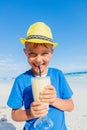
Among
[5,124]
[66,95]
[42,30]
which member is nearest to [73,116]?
[5,124]

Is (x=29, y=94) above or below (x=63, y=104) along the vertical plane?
above

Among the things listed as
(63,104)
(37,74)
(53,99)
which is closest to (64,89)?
(63,104)

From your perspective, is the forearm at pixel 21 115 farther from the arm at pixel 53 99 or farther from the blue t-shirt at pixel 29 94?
the arm at pixel 53 99

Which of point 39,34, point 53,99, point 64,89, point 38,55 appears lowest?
point 53,99

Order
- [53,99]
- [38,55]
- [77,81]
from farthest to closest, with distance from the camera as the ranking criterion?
[77,81] < [38,55] < [53,99]

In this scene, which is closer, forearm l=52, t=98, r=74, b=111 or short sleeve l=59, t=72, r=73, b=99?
forearm l=52, t=98, r=74, b=111

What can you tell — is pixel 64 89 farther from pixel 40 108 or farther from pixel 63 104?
pixel 40 108

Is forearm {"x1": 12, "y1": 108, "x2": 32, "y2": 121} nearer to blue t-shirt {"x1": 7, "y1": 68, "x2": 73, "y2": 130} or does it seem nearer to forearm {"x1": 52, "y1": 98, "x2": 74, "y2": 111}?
blue t-shirt {"x1": 7, "y1": 68, "x2": 73, "y2": 130}

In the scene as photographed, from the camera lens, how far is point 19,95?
10.7ft

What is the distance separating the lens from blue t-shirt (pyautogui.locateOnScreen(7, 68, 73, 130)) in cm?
325

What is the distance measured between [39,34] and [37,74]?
18.9 inches

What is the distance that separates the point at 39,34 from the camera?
3139 mm

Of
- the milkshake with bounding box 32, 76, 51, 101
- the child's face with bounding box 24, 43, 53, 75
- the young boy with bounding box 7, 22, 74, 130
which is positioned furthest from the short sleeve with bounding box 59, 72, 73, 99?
the milkshake with bounding box 32, 76, 51, 101

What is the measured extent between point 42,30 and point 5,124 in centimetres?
333
